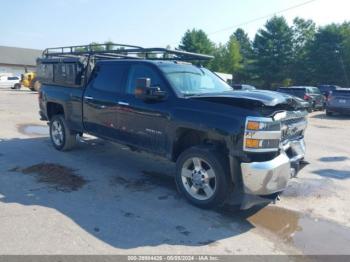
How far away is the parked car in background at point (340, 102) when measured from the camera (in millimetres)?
18469

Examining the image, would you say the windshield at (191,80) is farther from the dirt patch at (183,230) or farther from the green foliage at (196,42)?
the green foliage at (196,42)

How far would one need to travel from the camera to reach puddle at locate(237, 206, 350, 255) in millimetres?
4016

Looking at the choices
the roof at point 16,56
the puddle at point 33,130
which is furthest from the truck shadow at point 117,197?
the roof at point 16,56

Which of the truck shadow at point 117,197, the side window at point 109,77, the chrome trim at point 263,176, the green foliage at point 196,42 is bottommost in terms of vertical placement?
the truck shadow at point 117,197

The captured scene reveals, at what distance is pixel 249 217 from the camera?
4.75 m

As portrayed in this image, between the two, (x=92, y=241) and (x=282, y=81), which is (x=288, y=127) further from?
(x=282, y=81)

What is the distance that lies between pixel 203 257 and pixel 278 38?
5086cm

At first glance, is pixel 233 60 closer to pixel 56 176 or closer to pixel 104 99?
pixel 104 99

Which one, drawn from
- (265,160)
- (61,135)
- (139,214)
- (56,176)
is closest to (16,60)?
(61,135)

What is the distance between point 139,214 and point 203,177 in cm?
97

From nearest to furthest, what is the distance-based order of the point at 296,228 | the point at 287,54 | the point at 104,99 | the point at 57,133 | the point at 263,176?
the point at 263,176 → the point at 296,228 → the point at 104,99 → the point at 57,133 → the point at 287,54

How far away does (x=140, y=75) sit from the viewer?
19.6ft

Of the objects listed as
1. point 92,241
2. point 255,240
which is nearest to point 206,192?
point 255,240

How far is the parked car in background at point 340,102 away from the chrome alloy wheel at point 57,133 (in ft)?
50.0
